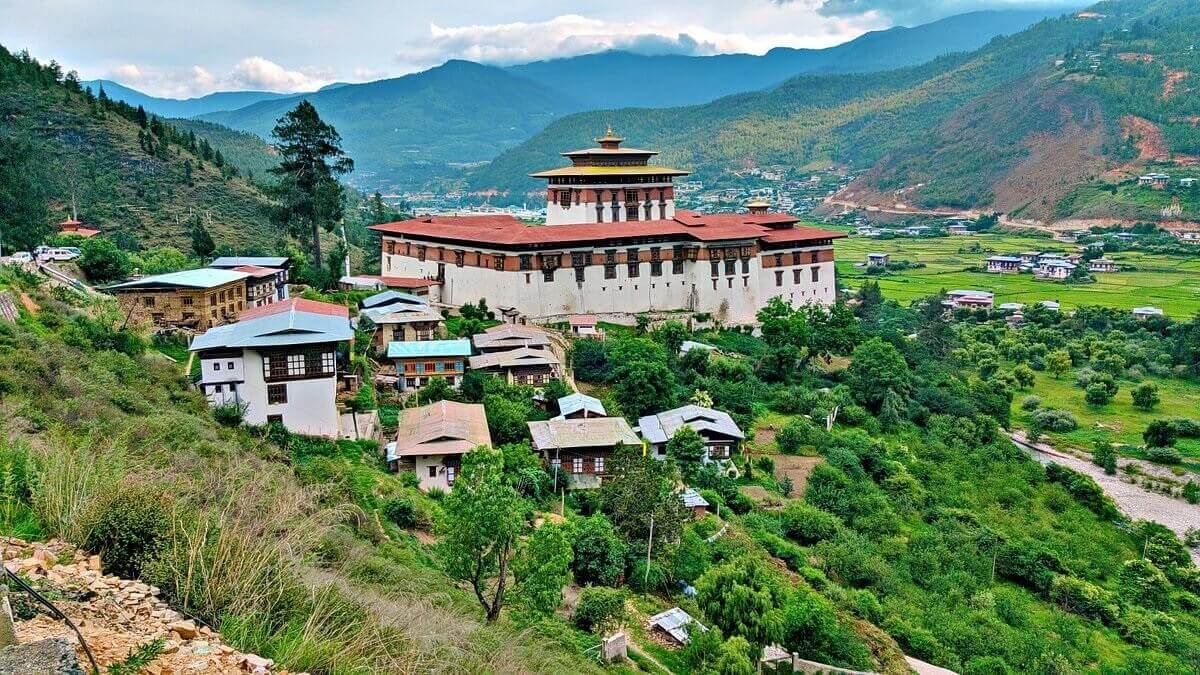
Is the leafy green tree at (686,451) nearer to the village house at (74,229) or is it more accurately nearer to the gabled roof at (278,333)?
the gabled roof at (278,333)

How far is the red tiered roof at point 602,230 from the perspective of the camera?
108ft

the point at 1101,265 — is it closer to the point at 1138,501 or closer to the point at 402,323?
the point at 1138,501

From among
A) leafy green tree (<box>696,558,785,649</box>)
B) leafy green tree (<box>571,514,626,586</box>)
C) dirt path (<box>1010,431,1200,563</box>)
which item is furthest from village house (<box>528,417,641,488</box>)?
dirt path (<box>1010,431,1200,563</box>)

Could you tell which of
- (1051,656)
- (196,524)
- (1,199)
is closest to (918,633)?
(1051,656)

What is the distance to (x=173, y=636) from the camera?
19.6ft

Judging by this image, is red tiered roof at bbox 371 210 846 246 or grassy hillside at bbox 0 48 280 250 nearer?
red tiered roof at bbox 371 210 846 246

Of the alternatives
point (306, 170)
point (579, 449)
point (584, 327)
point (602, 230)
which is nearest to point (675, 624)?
point (579, 449)

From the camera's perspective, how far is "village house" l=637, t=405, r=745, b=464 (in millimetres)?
24953

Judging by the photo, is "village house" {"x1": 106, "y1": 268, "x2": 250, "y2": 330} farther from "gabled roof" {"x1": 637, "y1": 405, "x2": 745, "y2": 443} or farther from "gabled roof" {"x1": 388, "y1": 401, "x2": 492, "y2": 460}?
"gabled roof" {"x1": 637, "y1": 405, "x2": 745, "y2": 443}

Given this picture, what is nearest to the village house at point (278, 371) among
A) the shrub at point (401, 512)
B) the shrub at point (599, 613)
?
the shrub at point (401, 512)

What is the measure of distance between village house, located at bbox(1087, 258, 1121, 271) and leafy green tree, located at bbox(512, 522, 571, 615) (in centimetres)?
7034

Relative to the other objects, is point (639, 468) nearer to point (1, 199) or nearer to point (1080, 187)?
point (1, 199)

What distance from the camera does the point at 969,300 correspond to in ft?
196

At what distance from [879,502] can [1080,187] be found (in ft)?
279
